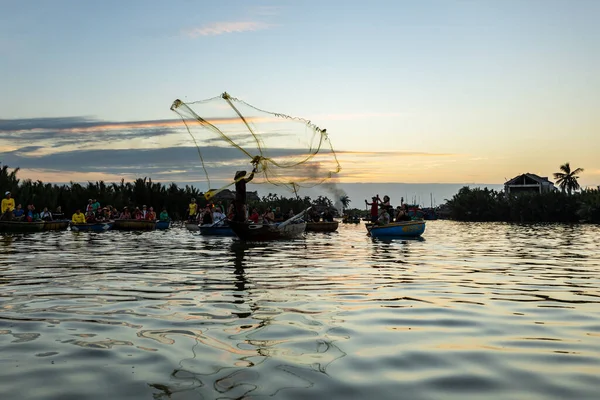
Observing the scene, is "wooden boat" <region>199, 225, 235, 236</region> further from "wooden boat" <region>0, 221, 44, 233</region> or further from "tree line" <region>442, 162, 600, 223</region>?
"tree line" <region>442, 162, 600, 223</region>

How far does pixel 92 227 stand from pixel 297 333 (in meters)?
33.3

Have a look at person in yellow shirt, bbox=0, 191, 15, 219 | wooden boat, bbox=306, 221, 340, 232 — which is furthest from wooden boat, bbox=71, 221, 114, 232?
wooden boat, bbox=306, 221, 340, 232

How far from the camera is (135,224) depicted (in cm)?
4103

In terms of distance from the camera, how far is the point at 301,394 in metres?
5.26

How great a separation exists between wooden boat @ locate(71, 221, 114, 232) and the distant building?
238 ft

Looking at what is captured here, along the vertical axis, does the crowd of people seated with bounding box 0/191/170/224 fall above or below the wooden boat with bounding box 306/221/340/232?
above

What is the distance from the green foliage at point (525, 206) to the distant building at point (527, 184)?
40.9ft

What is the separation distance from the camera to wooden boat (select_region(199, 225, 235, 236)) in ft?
109

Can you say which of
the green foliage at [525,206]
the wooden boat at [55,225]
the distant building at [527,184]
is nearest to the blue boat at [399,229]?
the wooden boat at [55,225]

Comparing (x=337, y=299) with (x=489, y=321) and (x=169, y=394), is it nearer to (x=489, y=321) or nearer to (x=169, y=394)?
(x=489, y=321)

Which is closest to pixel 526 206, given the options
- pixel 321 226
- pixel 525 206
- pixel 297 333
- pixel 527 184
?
pixel 525 206

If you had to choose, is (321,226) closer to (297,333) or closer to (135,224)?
(135,224)

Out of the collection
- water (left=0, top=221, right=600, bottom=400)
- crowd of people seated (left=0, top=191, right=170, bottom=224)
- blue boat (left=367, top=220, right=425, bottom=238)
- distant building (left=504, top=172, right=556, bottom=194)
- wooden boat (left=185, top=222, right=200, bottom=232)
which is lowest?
water (left=0, top=221, right=600, bottom=400)

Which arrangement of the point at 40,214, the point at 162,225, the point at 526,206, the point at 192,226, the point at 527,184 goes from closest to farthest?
1. the point at 192,226
2. the point at 40,214
3. the point at 162,225
4. the point at 526,206
5. the point at 527,184
